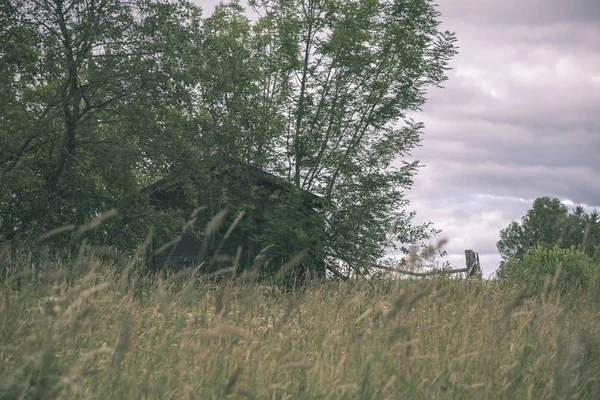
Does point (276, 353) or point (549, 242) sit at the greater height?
point (549, 242)

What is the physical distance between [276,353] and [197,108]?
56.4 ft

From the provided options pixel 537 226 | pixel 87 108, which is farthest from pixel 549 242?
pixel 87 108

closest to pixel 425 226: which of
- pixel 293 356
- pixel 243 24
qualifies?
pixel 243 24

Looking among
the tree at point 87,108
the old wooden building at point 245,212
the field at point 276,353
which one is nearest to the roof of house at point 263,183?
the old wooden building at point 245,212

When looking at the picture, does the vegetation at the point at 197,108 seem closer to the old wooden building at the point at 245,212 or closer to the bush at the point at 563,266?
the old wooden building at the point at 245,212

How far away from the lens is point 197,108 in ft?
70.7

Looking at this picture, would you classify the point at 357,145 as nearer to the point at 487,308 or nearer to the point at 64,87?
the point at 64,87

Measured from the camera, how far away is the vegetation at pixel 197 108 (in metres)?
15.8

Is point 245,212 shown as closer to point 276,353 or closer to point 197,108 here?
point 197,108

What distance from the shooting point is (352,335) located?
627 centimetres

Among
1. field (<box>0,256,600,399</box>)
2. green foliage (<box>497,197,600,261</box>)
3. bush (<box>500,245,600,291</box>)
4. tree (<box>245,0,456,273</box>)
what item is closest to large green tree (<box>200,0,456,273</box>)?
tree (<box>245,0,456,273</box>)

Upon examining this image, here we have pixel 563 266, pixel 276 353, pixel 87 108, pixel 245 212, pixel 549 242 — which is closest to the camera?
pixel 276 353

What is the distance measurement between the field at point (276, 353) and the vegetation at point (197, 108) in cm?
314

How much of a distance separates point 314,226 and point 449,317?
47.6 ft
